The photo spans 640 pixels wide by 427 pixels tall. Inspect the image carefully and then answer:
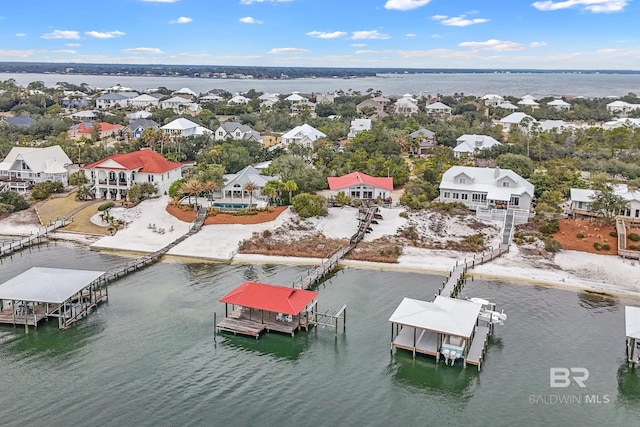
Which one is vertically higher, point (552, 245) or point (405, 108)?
point (405, 108)

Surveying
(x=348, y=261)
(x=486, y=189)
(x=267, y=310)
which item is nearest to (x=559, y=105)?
(x=486, y=189)

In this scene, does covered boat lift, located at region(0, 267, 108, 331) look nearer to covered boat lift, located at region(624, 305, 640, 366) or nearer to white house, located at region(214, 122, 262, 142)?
covered boat lift, located at region(624, 305, 640, 366)

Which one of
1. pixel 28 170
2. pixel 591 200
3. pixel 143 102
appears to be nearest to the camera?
pixel 591 200

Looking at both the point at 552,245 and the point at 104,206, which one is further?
the point at 104,206

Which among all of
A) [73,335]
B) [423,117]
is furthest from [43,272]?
[423,117]

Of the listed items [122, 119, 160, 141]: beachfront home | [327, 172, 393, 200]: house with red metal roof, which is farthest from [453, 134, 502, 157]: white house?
[122, 119, 160, 141]: beachfront home

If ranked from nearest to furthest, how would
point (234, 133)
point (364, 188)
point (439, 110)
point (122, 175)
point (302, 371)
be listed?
1. point (302, 371)
2. point (364, 188)
3. point (122, 175)
4. point (234, 133)
5. point (439, 110)

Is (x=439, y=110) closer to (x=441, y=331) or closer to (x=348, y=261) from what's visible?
(x=348, y=261)
